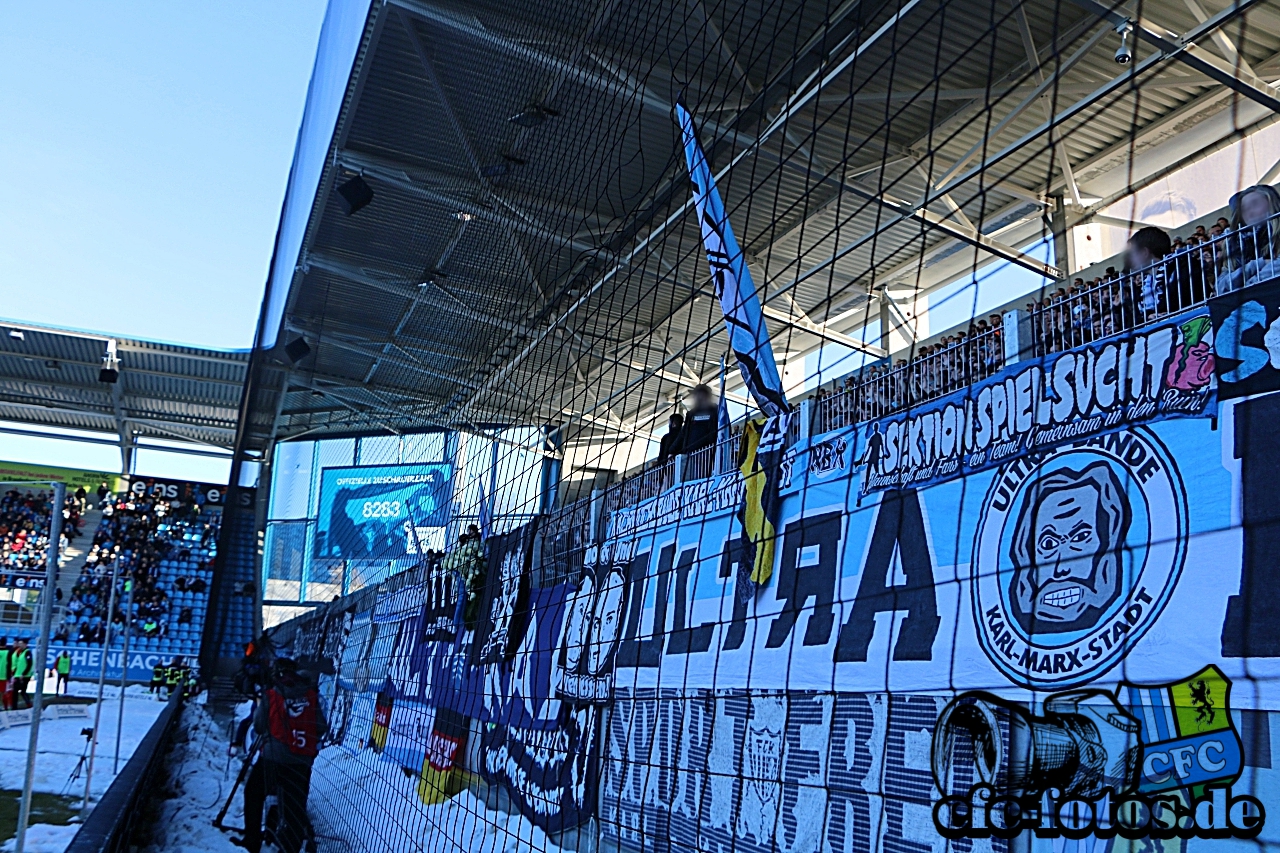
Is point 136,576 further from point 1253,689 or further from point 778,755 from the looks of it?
point 1253,689

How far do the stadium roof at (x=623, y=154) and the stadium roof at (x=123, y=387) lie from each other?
1077 centimetres

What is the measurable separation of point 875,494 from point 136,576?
24.6 m

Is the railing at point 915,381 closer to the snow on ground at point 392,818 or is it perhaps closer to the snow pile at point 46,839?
the snow on ground at point 392,818

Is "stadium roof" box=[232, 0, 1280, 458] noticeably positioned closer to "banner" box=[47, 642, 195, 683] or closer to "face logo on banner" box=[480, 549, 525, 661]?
"face logo on banner" box=[480, 549, 525, 661]

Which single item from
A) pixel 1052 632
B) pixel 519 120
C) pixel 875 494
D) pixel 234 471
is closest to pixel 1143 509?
pixel 1052 632

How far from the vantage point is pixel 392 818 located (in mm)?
6410

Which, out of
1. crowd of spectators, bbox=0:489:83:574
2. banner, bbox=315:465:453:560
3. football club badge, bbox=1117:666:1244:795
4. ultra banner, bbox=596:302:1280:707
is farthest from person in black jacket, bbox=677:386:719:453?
crowd of spectators, bbox=0:489:83:574

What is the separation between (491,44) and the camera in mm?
9938

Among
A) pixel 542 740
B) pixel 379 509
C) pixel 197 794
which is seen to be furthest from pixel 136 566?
pixel 542 740

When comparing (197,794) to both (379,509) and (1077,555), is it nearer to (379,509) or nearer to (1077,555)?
(379,509)

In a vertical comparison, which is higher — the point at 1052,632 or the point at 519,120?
the point at 519,120

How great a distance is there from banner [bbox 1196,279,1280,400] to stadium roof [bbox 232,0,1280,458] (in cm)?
325

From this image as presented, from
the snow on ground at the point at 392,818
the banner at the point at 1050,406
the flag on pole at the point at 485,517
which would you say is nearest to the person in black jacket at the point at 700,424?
the banner at the point at 1050,406

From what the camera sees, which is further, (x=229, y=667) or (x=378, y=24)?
(x=229, y=667)
